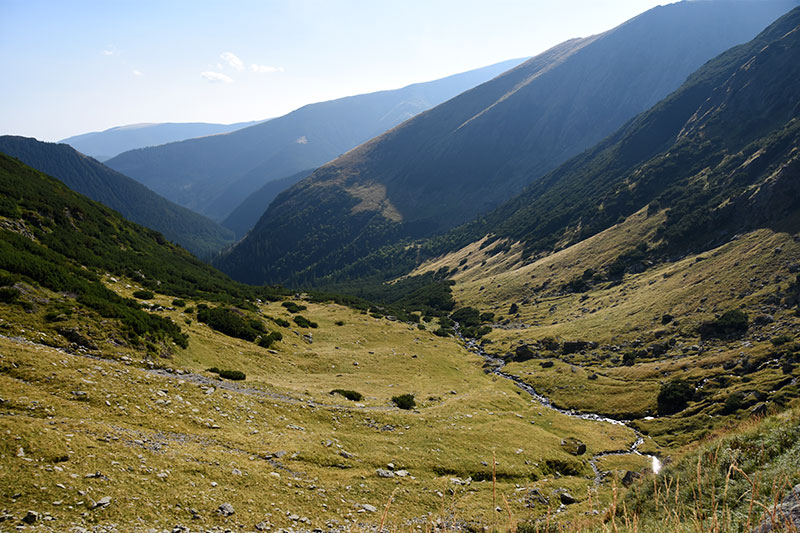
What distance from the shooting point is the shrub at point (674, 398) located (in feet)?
173

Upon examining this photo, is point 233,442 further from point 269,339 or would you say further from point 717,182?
point 717,182

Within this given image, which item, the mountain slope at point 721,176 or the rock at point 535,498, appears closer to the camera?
the rock at point 535,498

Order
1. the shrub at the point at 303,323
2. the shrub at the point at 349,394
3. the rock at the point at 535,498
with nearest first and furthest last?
the rock at the point at 535,498, the shrub at the point at 349,394, the shrub at the point at 303,323


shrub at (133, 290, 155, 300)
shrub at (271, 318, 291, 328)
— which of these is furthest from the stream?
shrub at (133, 290, 155, 300)

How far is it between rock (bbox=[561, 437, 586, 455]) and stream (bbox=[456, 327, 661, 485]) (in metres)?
1.04

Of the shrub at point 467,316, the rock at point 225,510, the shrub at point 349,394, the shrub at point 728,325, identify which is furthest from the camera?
the shrub at point 467,316

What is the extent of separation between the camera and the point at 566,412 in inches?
2163

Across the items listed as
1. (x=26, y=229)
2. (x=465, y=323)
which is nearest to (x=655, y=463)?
(x=26, y=229)

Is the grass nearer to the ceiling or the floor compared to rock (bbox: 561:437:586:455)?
nearer to the ceiling

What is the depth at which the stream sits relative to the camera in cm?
3408

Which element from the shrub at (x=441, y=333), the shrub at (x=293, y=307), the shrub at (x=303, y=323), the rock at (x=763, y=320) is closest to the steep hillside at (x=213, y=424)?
the shrub at (x=303, y=323)

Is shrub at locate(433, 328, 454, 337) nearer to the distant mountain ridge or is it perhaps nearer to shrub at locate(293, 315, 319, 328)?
shrub at locate(293, 315, 319, 328)

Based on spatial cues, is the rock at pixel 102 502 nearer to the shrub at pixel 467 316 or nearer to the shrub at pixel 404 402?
the shrub at pixel 404 402

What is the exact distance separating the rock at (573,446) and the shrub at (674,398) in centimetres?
2628
